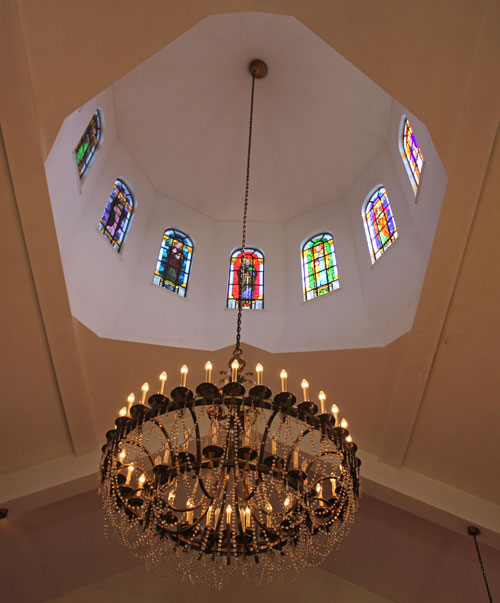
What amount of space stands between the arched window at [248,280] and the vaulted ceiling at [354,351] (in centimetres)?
134

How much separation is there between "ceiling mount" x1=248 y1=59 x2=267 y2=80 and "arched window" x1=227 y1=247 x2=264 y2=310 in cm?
306

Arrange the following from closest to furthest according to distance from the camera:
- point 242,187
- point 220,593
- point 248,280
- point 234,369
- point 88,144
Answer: point 234,369 → point 88,144 → point 220,593 → point 248,280 → point 242,187

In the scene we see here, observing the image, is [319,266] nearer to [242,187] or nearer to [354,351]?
[354,351]

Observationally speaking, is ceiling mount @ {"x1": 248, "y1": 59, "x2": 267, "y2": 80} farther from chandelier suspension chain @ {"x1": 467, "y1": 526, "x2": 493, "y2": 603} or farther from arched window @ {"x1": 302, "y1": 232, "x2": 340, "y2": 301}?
chandelier suspension chain @ {"x1": 467, "y1": 526, "x2": 493, "y2": 603}

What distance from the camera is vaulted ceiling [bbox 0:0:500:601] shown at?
4.56m

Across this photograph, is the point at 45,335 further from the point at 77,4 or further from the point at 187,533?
the point at 77,4

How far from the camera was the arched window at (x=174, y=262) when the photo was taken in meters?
8.36

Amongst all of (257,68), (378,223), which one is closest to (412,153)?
(378,223)

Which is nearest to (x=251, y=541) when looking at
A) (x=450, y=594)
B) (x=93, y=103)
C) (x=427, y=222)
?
(x=427, y=222)

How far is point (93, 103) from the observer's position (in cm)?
714

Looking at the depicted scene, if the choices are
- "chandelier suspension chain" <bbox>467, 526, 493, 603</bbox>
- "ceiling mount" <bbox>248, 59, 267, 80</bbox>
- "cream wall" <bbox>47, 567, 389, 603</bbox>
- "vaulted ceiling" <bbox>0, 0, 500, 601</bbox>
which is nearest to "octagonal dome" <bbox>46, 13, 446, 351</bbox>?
"ceiling mount" <bbox>248, 59, 267, 80</bbox>

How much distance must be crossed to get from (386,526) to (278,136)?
7024 mm

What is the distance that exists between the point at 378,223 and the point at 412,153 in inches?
49.2

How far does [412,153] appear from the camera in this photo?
7.29 metres
